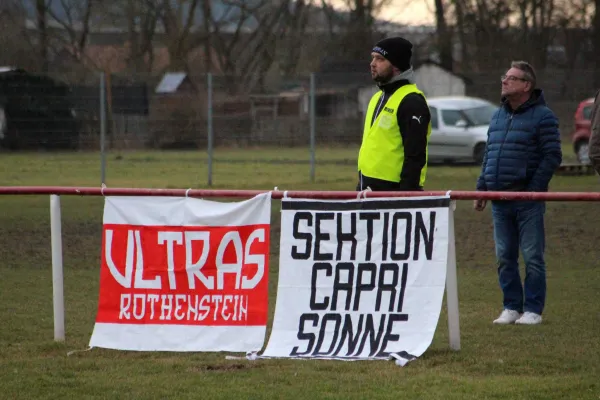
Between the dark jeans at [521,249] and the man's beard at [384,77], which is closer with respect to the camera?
the man's beard at [384,77]

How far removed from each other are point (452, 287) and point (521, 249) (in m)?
1.59

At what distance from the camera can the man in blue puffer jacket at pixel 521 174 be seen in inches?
320

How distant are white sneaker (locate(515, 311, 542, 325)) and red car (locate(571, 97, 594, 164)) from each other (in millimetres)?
17683

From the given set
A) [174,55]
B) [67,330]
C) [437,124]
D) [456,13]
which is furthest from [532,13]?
[67,330]

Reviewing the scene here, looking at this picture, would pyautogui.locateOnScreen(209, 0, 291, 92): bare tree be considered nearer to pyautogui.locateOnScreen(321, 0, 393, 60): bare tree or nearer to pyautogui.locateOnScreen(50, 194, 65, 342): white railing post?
pyautogui.locateOnScreen(321, 0, 393, 60): bare tree

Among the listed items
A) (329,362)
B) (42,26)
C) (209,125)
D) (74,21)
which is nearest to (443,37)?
(74,21)

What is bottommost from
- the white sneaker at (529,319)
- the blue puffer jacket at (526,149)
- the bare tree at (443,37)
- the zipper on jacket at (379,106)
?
the white sneaker at (529,319)

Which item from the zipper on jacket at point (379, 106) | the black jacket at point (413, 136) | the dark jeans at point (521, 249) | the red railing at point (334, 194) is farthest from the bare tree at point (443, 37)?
the red railing at point (334, 194)

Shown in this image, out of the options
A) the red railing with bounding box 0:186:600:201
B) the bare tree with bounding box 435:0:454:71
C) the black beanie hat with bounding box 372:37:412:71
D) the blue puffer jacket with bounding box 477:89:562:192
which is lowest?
the red railing with bounding box 0:186:600:201

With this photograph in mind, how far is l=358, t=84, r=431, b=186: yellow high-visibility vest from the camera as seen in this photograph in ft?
23.8

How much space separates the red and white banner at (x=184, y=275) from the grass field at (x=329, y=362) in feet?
0.53

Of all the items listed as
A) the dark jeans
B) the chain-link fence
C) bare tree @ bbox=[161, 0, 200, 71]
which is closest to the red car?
the chain-link fence

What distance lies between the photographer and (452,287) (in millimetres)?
6910

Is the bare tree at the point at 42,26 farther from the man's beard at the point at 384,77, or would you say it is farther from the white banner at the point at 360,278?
the white banner at the point at 360,278
